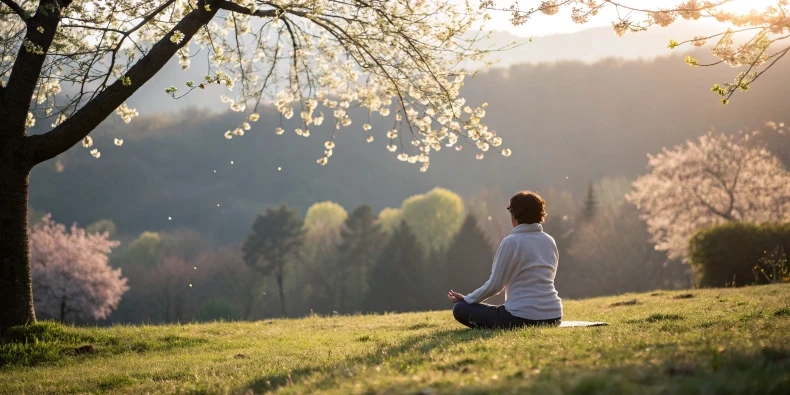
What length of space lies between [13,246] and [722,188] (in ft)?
160

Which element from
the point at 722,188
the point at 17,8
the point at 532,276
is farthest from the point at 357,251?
the point at 532,276

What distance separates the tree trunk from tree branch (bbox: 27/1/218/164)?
0.46 m

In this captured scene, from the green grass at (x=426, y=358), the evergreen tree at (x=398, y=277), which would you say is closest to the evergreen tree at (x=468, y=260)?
→ the evergreen tree at (x=398, y=277)

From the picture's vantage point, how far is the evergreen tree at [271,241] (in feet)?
272

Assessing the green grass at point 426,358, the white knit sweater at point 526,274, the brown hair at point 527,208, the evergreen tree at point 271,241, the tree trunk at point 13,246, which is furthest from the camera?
the evergreen tree at point 271,241

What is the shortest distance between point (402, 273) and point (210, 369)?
60061mm

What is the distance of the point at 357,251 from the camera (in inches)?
3177

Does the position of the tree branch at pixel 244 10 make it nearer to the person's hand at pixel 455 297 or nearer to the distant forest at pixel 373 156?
the person's hand at pixel 455 297

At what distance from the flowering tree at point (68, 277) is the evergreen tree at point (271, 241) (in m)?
22.6

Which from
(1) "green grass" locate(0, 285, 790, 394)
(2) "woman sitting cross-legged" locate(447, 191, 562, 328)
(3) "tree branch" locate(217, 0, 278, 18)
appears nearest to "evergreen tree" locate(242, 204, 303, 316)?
(1) "green grass" locate(0, 285, 790, 394)

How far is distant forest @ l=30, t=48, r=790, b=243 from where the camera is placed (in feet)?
384

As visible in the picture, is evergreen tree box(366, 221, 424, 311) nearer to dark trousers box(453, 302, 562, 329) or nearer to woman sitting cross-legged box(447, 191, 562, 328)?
A: dark trousers box(453, 302, 562, 329)

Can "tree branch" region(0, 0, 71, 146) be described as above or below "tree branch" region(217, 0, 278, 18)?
below

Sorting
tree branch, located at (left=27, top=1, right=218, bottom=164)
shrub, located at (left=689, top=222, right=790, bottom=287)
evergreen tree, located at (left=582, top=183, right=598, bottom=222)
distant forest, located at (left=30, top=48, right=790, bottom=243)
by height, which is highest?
distant forest, located at (left=30, top=48, right=790, bottom=243)
